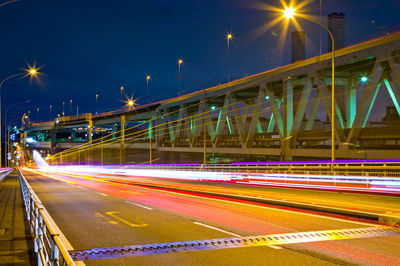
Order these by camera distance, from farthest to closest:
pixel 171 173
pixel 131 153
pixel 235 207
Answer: pixel 131 153, pixel 171 173, pixel 235 207

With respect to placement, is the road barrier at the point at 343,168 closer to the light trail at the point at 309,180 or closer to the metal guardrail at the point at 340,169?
the metal guardrail at the point at 340,169

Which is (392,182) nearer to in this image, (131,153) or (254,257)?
(254,257)

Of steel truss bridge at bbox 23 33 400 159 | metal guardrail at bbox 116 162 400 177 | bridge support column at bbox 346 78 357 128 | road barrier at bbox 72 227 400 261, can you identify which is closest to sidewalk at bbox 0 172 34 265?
road barrier at bbox 72 227 400 261

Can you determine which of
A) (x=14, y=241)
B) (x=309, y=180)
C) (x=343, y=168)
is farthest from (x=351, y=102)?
(x=14, y=241)

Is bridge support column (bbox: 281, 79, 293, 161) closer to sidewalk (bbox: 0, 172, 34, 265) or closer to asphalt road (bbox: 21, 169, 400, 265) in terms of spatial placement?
asphalt road (bbox: 21, 169, 400, 265)

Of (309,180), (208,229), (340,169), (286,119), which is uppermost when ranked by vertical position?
(286,119)

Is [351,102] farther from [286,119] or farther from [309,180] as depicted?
[309,180]

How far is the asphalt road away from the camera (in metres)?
6.96

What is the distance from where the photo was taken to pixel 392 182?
22.0m

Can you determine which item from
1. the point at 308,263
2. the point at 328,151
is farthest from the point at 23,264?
the point at 328,151

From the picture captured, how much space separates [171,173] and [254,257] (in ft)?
128

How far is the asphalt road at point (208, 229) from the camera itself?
6961 mm

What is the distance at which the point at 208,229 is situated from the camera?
9891mm

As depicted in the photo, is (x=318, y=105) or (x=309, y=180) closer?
(x=309, y=180)
